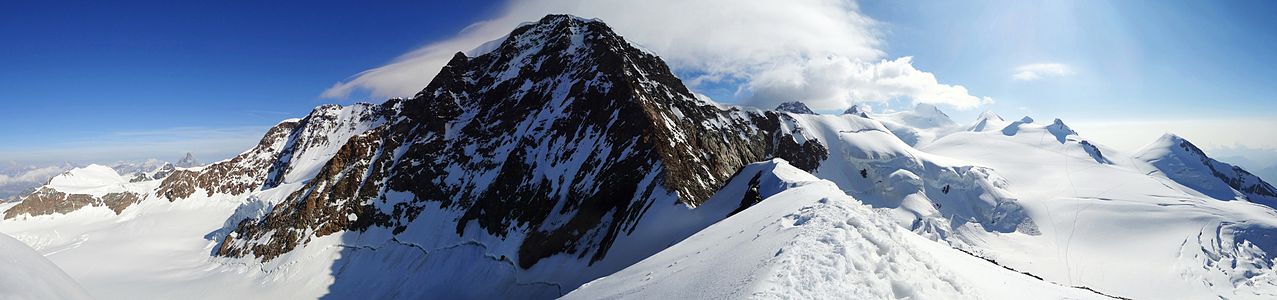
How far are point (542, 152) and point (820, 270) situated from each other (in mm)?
74270

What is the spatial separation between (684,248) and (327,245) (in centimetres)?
9205

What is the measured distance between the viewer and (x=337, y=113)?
176875 mm

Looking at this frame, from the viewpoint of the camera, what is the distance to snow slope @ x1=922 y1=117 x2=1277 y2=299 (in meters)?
88.6

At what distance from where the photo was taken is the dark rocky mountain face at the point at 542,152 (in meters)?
61.0

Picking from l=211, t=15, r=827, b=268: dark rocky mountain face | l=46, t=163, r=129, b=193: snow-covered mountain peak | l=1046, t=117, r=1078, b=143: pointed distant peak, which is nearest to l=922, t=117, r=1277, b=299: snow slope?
l=1046, t=117, r=1078, b=143: pointed distant peak

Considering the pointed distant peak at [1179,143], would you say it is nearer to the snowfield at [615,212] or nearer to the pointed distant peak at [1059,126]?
the snowfield at [615,212]

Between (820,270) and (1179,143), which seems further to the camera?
(1179,143)

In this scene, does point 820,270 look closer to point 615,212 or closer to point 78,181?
point 615,212

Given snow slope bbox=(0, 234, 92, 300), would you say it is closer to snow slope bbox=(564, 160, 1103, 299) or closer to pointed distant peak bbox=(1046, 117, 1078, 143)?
snow slope bbox=(564, 160, 1103, 299)

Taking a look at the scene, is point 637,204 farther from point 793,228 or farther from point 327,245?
point 327,245

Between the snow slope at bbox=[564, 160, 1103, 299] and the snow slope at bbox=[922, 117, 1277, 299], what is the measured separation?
104m

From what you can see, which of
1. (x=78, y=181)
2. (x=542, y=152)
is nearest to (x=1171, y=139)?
(x=542, y=152)

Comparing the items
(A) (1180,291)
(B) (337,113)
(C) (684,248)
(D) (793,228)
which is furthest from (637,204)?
(B) (337,113)

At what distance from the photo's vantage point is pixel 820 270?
13367mm
